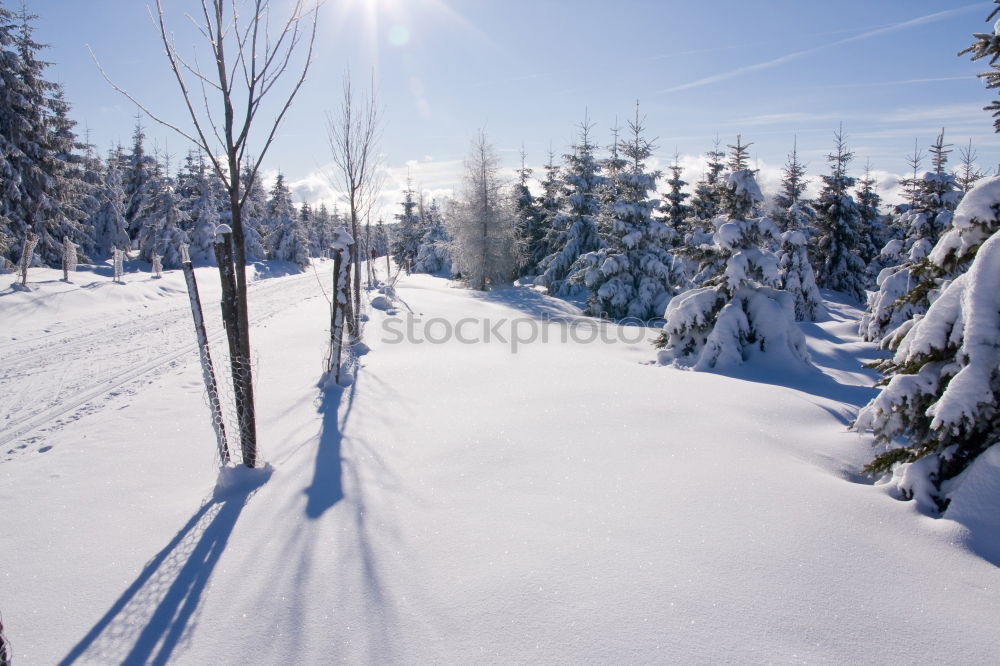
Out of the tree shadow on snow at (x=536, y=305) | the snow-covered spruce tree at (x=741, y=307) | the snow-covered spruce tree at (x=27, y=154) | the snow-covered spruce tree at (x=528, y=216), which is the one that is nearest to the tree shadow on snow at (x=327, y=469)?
the snow-covered spruce tree at (x=741, y=307)

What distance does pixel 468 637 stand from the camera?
2547 mm

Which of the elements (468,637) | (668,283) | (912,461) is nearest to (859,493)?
(912,461)

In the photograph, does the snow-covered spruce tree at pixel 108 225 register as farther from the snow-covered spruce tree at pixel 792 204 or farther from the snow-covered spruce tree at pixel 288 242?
the snow-covered spruce tree at pixel 792 204

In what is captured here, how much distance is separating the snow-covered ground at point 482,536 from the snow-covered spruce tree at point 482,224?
73.7ft

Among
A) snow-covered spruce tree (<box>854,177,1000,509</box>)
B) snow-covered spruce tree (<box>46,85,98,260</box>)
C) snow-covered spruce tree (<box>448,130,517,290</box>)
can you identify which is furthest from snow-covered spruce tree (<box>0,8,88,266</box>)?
snow-covered spruce tree (<box>854,177,1000,509</box>)

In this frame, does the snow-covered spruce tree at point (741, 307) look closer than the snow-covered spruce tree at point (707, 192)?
Yes

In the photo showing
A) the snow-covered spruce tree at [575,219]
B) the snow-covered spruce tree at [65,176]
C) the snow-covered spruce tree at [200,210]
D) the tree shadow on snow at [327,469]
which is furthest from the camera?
the snow-covered spruce tree at [200,210]

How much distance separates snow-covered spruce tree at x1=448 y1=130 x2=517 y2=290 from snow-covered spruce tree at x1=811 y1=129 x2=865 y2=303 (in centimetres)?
1832

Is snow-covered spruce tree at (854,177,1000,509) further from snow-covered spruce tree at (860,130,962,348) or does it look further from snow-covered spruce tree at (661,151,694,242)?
snow-covered spruce tree at (661,151,694,242)

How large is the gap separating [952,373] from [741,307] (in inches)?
283

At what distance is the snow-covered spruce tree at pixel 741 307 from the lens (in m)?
10.2

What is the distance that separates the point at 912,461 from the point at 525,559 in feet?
10.6

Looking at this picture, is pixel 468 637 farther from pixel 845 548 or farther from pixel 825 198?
pixel 825 198

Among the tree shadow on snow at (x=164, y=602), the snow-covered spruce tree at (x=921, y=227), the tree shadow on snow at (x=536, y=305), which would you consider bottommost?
the tree shadow on snow at (x=164, y=602)
